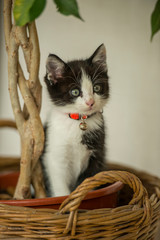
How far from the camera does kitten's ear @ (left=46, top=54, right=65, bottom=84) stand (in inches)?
33.6

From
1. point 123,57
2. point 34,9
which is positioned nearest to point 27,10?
point 34,9

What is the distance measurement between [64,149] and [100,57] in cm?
33

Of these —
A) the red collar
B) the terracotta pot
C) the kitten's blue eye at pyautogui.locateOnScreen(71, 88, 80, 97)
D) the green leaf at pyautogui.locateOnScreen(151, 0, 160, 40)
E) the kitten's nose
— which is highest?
the green leaf at pyautogui.locateOnScreen(151, 0, 160, 40)

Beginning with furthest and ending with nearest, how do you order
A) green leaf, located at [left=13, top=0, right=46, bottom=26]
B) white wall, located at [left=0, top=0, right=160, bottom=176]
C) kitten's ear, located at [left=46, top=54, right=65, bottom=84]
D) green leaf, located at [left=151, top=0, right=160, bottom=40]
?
white wall, located at [left=0, top=0, right=160, bottom=176] → kitten's ear, located at [left=46, top=54, right=65, bottom=84] → green leaf, located at [left=151, top=0, right=160, bottom=40] → green leaf, located at [left=13, top=0, right=46, bottom=26]

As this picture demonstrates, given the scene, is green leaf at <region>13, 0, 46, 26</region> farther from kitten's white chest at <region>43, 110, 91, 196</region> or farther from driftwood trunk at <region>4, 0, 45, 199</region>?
kitten's white chest at <region>43, 110, 91, 196</region>

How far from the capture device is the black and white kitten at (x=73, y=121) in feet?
2.87

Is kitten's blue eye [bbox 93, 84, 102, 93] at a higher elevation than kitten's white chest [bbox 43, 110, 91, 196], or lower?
higher

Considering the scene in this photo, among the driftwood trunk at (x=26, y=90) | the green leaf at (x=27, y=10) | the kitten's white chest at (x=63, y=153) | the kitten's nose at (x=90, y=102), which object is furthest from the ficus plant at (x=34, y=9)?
the kitten's white chest at (x=63, y=153)

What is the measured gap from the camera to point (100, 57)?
90 cm

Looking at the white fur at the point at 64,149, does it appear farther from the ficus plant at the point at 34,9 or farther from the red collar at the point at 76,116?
the ficus plant at the point at 34,9

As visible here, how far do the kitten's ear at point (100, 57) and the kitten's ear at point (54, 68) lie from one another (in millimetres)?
110

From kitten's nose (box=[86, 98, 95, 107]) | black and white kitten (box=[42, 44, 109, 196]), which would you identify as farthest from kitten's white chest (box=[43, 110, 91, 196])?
kitten's nose (box=[86, 98, 95, 107])

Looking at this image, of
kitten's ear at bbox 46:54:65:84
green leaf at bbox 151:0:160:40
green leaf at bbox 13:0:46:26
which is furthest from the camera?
kitten's ear at bbox 46:54:65:84

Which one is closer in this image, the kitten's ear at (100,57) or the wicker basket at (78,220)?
the wicker basket at (78,220)
